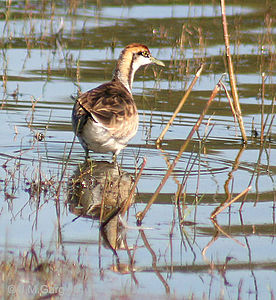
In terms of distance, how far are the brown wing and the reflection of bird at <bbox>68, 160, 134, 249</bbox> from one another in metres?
0.49

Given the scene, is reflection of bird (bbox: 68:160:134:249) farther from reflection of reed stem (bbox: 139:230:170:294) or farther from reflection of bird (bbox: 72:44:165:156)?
reflection of bird (bbox: 72:44:165:156)

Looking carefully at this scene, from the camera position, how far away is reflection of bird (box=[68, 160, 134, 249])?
5891 millimetres

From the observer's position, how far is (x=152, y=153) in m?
8.77

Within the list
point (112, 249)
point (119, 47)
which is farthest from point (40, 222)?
point (119, 47)

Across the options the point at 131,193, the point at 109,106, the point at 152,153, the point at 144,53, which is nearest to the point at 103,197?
the point at 131,193

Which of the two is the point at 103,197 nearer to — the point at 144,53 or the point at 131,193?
the point at 131,193

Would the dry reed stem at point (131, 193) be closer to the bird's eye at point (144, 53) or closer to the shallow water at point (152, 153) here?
the shallow water at point (152, 153)

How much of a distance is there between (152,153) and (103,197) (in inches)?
111

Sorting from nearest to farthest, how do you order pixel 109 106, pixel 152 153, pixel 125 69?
1. pixel 109 106
2. pixel 152 153
3. pixel 125 69

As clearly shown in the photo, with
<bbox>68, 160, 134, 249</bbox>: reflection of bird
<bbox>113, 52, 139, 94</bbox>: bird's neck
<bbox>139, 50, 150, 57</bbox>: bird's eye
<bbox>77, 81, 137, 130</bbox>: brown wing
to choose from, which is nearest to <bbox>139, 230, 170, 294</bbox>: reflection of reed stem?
<bbox>68, 160, 134, 249</bbox>: reflection of bird

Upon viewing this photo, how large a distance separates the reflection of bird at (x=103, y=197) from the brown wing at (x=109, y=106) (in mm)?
494

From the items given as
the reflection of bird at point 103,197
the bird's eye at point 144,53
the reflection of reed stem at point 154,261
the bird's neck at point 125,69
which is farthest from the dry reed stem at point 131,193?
the bird's eye at point 144,53

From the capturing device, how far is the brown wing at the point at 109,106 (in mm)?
8125

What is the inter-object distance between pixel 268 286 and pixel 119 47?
9.46 m
